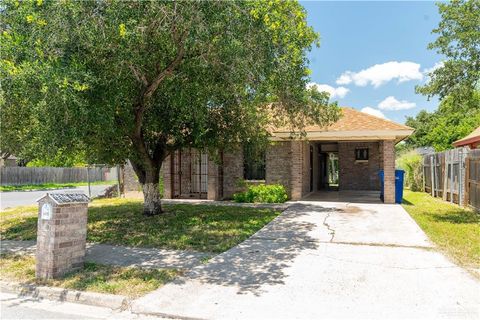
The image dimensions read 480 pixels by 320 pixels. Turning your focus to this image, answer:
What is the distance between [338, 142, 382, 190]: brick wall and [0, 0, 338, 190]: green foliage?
12062 millimetres

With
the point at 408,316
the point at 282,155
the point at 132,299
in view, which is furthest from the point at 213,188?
the point at 408,316

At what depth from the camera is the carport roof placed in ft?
45.3

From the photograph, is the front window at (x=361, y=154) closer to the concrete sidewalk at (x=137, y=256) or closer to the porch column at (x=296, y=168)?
the porch column at (x=296, y=168)

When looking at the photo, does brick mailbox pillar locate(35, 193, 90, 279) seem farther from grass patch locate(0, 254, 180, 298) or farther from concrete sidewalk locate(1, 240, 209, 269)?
concrete sidewalk locate(1, 240, 209, 269)

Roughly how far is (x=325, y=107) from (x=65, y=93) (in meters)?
8.03

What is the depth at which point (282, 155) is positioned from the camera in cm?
1574

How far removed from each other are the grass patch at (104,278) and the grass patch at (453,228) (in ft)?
16.7

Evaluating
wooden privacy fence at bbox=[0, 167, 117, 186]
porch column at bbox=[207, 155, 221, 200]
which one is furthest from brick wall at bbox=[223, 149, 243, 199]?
wooden privacy fence at bbox=[0, 167, 117, 186]

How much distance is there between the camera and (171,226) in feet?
32.9

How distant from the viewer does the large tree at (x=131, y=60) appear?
618cm

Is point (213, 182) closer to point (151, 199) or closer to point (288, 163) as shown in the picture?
point (288, 163)

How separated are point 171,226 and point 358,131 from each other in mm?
8019

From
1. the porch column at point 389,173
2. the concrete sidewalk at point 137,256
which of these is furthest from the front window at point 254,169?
the concrete sidewalk at point 137,256

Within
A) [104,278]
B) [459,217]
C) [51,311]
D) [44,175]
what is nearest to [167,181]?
[104,278]
